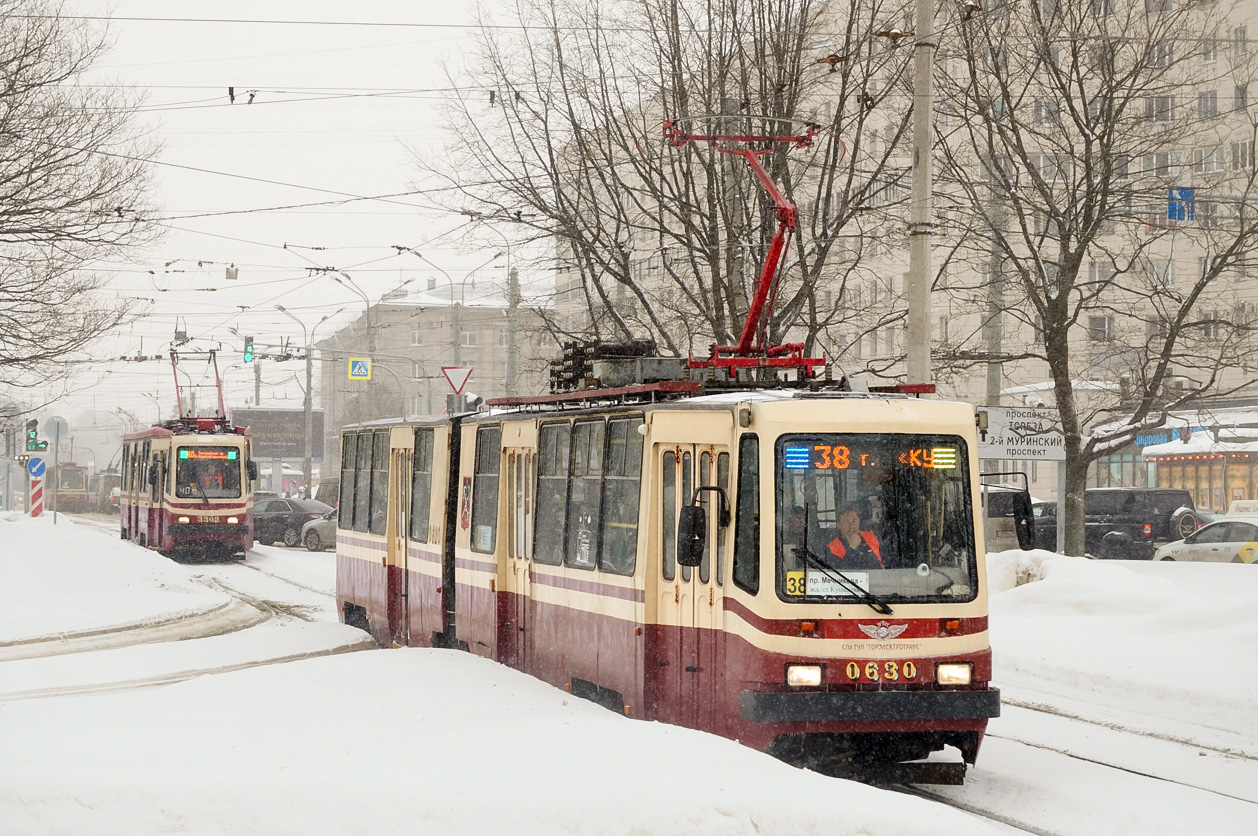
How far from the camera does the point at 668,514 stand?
1034cm

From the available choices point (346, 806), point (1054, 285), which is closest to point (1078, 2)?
point (1054, 285)

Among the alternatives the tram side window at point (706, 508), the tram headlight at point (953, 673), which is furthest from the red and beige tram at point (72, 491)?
the tram headlight at point (953, 673)

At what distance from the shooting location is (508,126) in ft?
75.4

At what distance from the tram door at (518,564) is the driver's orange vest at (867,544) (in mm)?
4241

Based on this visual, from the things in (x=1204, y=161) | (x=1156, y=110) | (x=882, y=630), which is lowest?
(x=882, y=630)

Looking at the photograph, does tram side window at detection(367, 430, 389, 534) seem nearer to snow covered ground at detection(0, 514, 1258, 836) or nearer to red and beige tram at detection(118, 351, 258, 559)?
snow covered ground at detection(0, 514, 1258, 836)

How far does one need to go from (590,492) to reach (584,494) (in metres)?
0.14

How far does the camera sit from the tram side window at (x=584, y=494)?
1152cm

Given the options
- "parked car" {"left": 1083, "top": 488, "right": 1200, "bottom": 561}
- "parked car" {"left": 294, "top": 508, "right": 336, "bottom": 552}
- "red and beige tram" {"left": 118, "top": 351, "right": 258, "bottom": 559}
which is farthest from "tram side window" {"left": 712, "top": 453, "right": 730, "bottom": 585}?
"parked car" {"left": 294, "top": 508, "right": 336, "bottom": 552}

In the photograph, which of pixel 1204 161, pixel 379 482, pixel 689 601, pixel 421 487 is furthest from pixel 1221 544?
pixel 689 601

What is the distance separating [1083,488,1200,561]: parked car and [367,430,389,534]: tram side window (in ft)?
76.4

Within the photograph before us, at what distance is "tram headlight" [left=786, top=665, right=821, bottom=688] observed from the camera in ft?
29.7

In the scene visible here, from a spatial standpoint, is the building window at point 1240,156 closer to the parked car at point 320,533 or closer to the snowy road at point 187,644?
the snowy road at point 187,644

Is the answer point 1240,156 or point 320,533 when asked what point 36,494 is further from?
point 1240,156
